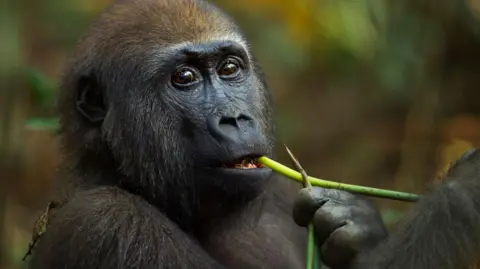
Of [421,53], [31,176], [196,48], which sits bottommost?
[31,176]

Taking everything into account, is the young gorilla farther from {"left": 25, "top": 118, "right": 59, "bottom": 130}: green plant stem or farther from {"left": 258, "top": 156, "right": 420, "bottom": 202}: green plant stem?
{"left": 25, "top": 118, "right": 59, "bottom": 130}: green plant stem

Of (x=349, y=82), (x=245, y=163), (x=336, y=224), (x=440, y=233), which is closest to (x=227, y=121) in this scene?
(x=245, y=163)

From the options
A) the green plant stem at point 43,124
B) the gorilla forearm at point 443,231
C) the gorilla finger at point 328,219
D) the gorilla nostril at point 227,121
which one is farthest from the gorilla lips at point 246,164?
A: the green plant stem at point 43,124

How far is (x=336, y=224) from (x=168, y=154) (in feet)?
2.22

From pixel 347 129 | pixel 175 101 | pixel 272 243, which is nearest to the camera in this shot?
pixel 175 101

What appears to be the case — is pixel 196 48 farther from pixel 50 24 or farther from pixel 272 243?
pixel 50 24

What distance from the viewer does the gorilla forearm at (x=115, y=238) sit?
316 cm

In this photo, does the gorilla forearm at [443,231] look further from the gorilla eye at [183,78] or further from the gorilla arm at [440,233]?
the gorilla eye at [183,78]

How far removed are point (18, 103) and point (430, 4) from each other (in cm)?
299

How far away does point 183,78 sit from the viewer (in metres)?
3.47

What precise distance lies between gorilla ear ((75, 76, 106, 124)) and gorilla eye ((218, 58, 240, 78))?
1.56ft

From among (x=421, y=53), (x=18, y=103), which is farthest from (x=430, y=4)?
(x=18, y=103)

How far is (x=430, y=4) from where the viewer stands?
641cm

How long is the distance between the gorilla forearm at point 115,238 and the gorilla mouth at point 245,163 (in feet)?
0.99
